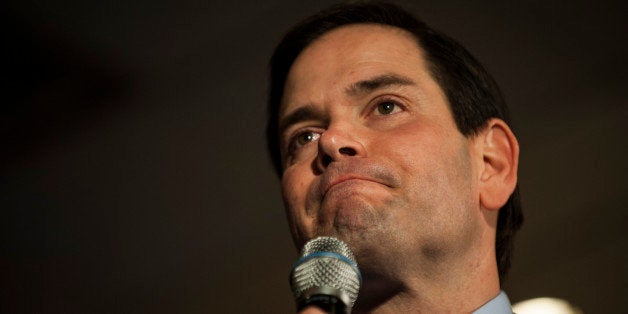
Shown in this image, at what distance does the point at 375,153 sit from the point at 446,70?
482 millimetres

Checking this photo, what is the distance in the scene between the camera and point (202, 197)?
3.38 meters

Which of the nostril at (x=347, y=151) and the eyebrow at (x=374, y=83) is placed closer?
the nostril at (x=347, y=151)

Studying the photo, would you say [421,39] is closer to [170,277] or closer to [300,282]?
[300,282]

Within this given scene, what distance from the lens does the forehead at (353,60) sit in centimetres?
168

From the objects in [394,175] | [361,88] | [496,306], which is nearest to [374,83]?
[361,88]

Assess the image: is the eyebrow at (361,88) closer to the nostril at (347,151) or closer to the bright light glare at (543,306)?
the nostril at (347,151)

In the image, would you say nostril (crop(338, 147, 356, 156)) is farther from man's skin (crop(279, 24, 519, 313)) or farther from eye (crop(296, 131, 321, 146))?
eye (crop(296, 131, 321, 146))

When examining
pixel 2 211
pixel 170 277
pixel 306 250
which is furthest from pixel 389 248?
pixel 2 211

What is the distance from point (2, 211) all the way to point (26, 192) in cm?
23

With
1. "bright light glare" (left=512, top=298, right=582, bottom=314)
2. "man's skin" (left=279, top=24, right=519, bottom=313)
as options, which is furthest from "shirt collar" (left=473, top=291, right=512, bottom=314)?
"bright light glare" (left=512, top=298, right=582, bottom=314)

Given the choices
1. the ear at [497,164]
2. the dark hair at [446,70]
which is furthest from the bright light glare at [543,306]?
the ear at [497,164]

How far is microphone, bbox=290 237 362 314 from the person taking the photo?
90 cm

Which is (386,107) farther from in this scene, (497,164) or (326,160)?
(497,164)

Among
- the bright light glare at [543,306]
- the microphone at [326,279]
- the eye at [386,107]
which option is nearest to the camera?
the microphone at [326,279]
